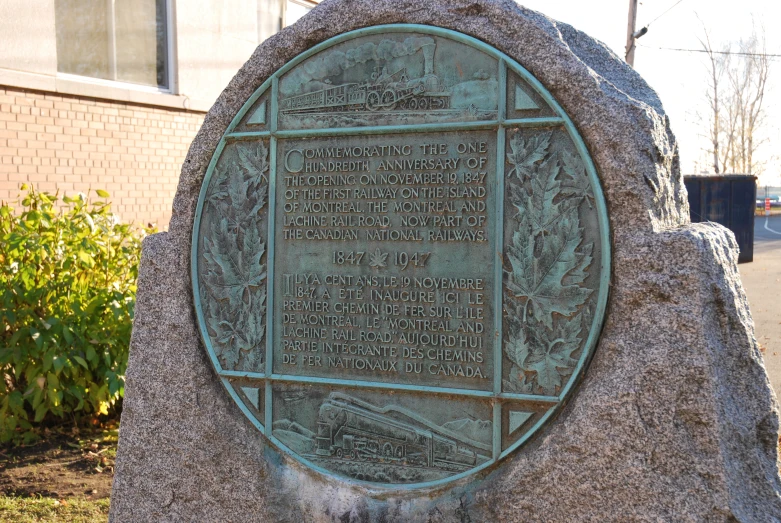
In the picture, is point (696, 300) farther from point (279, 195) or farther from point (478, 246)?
point (279, 195)

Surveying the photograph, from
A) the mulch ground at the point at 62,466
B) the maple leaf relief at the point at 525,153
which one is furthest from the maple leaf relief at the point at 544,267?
the mulch ground at the point at 62,466

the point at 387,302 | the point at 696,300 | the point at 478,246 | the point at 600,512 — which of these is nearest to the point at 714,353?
the point at 696,300

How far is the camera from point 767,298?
1262 cm

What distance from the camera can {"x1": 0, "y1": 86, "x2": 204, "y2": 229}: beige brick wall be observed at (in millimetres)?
7641

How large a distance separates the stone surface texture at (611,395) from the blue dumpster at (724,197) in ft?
44.0

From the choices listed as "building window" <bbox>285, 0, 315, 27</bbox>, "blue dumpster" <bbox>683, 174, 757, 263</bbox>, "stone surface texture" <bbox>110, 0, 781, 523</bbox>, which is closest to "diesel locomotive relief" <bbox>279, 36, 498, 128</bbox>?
"stone surface texture" <bbox>110, 0, 781, 523</bbox>

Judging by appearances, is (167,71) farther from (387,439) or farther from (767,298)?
(767,298)

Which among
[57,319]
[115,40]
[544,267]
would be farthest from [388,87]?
[115,40]

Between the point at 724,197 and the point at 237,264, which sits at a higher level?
the point at 724,197

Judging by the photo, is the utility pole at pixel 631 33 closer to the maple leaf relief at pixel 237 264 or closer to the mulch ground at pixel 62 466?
the mulch ground at pixel 62 466

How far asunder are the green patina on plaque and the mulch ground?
1.99m

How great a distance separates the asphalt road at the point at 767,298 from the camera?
826 cm

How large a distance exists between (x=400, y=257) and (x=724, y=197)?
14358 millimetres

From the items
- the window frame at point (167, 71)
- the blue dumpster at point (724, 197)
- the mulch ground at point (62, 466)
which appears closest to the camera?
the mulch ground at point (62, 466)
